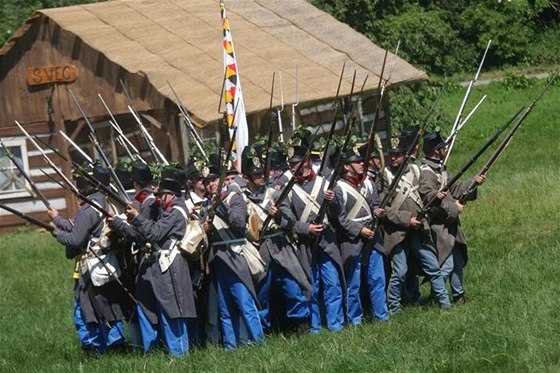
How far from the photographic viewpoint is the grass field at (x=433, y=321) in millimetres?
11172

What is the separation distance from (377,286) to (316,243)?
0.79 m

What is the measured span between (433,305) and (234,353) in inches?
107

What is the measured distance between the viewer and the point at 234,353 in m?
12.7

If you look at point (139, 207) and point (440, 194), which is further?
point (440, 194)

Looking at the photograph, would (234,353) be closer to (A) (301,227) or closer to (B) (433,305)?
(A) (301,227)

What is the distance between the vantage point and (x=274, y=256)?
13805 millimetres

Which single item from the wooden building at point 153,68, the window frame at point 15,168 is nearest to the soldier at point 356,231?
the wooden building at point 153,68

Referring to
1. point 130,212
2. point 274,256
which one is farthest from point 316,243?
point 130,212

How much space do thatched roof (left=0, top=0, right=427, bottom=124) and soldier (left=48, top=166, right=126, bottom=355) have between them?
820cm

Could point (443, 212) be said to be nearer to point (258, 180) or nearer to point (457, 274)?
point (457, 274)

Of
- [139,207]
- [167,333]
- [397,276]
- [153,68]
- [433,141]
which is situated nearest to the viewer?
[167,333]

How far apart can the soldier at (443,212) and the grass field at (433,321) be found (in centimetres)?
39

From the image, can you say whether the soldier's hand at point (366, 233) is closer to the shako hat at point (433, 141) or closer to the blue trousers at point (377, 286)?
the blue trousers at point (377, 286)

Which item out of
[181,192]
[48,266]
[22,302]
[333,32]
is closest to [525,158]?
[333,32]
